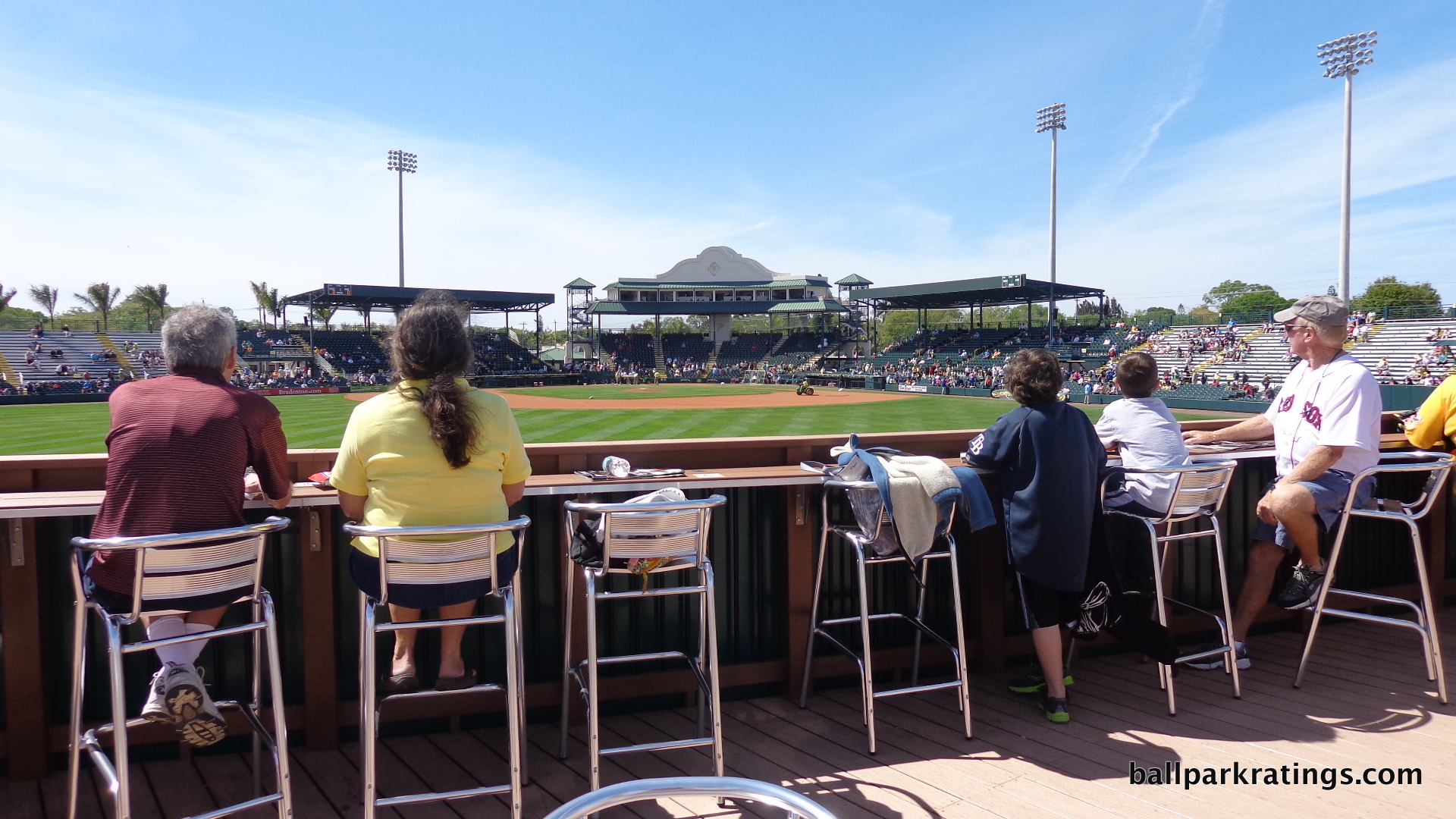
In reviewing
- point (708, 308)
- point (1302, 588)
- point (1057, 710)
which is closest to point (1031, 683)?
point (1057, 710)

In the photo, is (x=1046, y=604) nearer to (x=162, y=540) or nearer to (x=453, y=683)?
(x=453, y=683)

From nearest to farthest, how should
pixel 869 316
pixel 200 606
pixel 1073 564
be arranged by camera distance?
pixel 200 606
pixel 1073 564
pixel 869 316

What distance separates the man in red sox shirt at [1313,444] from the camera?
3984 millimetres

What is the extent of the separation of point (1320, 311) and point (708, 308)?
2599 inches

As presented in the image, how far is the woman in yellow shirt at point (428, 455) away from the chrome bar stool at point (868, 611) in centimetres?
151

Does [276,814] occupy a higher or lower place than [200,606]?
lower

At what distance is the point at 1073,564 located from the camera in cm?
378

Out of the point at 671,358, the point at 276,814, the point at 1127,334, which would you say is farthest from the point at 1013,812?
the point at 671,358

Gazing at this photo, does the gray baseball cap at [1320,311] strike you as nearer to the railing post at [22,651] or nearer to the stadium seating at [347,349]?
the railing post at [22,651]

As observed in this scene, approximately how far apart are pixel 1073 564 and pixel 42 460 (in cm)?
444

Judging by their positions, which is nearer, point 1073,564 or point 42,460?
point 42,460

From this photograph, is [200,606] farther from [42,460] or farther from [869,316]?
[869,316]

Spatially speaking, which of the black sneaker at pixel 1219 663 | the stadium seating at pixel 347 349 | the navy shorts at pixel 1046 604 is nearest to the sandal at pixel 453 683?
the navy shorts at pixel 1046 604

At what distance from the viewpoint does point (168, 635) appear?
2.82 meters
